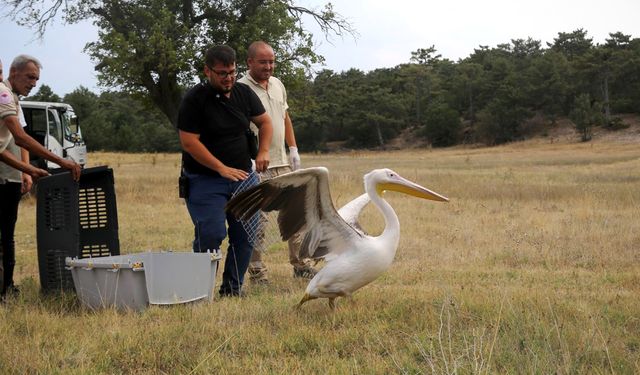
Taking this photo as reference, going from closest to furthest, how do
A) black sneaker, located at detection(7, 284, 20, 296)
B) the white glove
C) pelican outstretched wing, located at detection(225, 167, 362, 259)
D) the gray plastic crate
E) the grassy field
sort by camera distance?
the grassy field < pelican outstretched wing, located at detection(225, 167, 362, 259) < the gray plastic crate < black sneaker, located at detection(7, 284, 20, 296) < the white glove

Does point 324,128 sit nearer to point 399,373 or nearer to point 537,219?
point 537,219

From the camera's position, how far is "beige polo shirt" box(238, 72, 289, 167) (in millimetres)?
7160

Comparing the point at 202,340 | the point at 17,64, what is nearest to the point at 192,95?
the point at 17,64

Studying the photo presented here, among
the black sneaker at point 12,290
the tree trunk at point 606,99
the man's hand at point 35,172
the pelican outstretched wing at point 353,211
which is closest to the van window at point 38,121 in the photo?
the black sneaker at point 12,290

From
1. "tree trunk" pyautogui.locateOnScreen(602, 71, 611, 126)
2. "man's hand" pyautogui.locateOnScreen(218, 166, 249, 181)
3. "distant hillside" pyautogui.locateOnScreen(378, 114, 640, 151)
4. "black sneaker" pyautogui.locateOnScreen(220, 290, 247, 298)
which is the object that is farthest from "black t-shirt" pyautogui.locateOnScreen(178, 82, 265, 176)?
"tree trunk" pyautogui.locateOnScreen(602, 71, 611, 126)

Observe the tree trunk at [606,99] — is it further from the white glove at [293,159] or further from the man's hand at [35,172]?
the man's hand at [35,172]

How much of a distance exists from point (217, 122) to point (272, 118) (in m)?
1.35

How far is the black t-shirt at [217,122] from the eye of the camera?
19.2 feet

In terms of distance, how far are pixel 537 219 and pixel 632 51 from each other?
59663 millimetres

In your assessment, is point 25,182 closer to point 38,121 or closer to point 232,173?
point 232,173

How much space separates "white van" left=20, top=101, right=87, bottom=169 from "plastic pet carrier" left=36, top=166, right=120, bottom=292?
1532 cm

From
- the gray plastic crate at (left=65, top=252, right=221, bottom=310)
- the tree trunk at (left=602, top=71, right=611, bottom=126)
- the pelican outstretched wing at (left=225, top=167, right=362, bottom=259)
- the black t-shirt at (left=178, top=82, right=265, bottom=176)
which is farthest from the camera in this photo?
the tree trunk at (left=602, top=71, right=611, bottom=126)

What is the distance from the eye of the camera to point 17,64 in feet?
19.6

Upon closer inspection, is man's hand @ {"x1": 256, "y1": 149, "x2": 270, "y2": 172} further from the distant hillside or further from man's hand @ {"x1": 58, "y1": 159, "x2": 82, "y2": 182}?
the distant hillside
